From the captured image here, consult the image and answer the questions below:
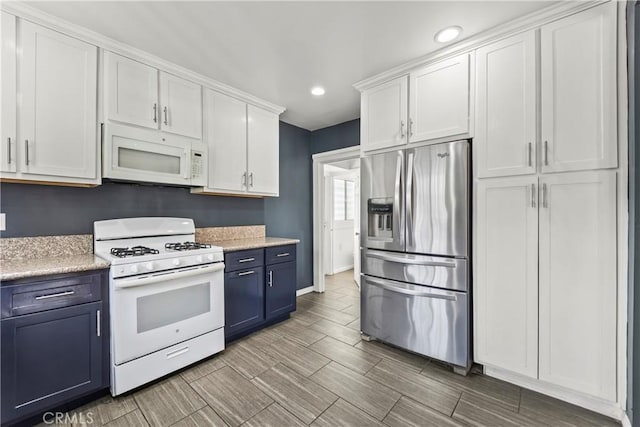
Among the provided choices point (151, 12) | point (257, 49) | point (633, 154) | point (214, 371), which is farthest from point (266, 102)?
point (633, 154)

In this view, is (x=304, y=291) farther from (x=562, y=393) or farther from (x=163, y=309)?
(x=562, y=393)

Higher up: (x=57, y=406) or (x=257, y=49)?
(x=257, y=49)

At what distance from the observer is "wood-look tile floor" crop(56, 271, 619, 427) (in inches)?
63.8

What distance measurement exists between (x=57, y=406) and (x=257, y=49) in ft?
9.40

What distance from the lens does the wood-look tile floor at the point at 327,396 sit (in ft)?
5.32

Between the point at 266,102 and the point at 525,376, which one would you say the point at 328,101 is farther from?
the point at 525,376

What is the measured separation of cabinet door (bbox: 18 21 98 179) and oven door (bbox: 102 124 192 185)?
0.11m

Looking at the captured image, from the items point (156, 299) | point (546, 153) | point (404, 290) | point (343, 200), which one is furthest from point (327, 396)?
point (343, 200)

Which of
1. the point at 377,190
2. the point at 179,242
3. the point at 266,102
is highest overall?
the point at 266,102

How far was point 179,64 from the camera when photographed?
239 cm

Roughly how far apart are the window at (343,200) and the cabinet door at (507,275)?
12.3ft

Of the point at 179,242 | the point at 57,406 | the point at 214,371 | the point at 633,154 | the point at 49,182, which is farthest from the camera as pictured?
the point at 179,242

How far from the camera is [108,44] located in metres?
2.04

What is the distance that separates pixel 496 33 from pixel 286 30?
1.55m
